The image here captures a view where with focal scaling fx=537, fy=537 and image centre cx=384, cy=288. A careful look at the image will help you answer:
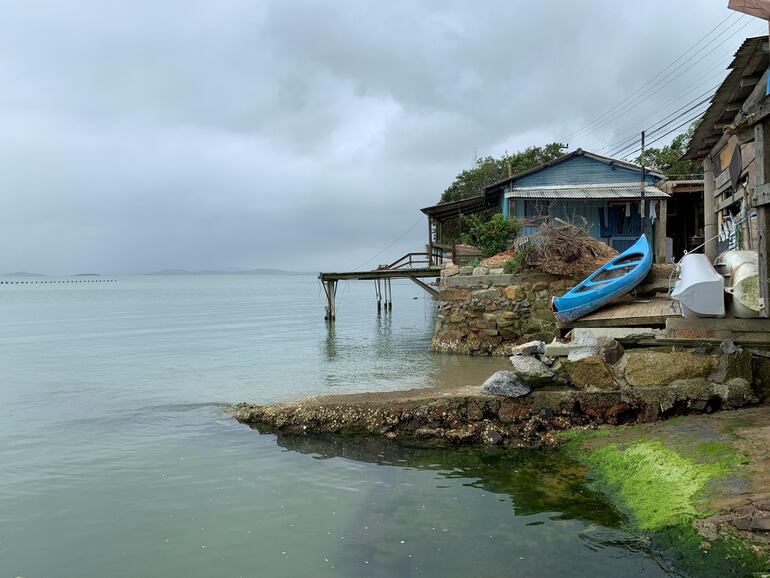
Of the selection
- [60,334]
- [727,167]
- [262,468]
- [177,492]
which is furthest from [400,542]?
[60,334]

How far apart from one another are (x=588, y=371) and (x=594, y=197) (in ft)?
50.2

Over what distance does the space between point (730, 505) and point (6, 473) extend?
9.30 meters

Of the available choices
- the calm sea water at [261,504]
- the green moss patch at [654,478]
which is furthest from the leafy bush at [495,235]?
the green moss patch at [654,478]

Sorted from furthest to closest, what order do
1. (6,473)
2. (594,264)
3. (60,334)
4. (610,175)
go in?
1. (60,334)
2. (610,175)
3. (594,264)
4. (6,473)

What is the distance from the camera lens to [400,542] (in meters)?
5.29

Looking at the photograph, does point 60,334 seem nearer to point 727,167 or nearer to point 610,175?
point 610,175

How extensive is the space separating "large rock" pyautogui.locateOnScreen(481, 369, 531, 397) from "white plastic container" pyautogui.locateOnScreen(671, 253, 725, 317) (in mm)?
2470

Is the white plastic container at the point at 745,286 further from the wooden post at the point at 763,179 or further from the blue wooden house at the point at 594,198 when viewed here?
the blue wooden house at the point at 594,198

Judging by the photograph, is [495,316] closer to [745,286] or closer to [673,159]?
[745,286]

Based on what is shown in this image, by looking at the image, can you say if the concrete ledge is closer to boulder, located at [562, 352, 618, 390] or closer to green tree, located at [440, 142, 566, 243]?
boulder, located at [562, 352, 618, 390]

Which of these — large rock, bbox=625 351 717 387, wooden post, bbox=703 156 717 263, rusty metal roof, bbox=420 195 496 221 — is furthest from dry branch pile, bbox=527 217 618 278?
large rock, bbox=625 351 717 387

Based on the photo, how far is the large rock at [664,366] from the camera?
7297mm

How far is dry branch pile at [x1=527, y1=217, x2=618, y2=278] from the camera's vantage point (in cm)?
1652

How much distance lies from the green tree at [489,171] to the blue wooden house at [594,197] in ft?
39.1
